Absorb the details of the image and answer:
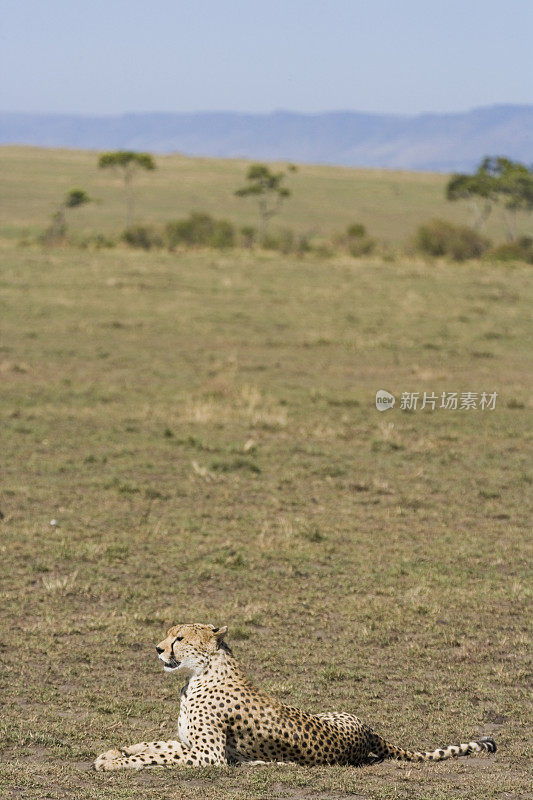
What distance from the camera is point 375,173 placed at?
10031 centimetres

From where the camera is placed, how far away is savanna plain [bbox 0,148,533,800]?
536 cm

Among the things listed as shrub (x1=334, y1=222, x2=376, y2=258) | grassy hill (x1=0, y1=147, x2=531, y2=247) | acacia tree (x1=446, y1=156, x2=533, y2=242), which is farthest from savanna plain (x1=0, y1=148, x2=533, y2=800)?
grassy hill (x1=0, y1=147, x2=531, y2=247)

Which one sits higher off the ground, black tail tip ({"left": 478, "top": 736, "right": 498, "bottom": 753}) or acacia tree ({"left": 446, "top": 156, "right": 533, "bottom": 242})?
acacia tree ({"left": 446, "top": 156, "right": 533, "bottom": 242})

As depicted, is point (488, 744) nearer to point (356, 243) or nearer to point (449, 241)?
point (356, 243)

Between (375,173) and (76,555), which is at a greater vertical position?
(375,173)

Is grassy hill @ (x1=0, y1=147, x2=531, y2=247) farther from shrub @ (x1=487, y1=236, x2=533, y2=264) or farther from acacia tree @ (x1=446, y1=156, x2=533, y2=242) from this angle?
shrub @ (x1=487, y1=236, x2=533, y2=264)

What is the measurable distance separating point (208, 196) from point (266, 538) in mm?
66590

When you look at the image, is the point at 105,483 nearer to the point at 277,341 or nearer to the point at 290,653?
the point at 290,653

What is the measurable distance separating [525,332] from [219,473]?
13.2 m

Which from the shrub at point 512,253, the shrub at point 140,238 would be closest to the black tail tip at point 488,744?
the shrub at point 140,238

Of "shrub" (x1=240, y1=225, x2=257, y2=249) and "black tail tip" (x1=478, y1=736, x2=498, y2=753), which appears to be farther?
"shrub" (x1=240, y1=225, x2=257, y2=249)

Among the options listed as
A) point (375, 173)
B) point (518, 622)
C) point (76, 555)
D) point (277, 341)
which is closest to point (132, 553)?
point (76, 555)

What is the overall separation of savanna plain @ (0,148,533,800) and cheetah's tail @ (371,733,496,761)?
0.11 m

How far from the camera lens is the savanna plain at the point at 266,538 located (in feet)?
17.6
